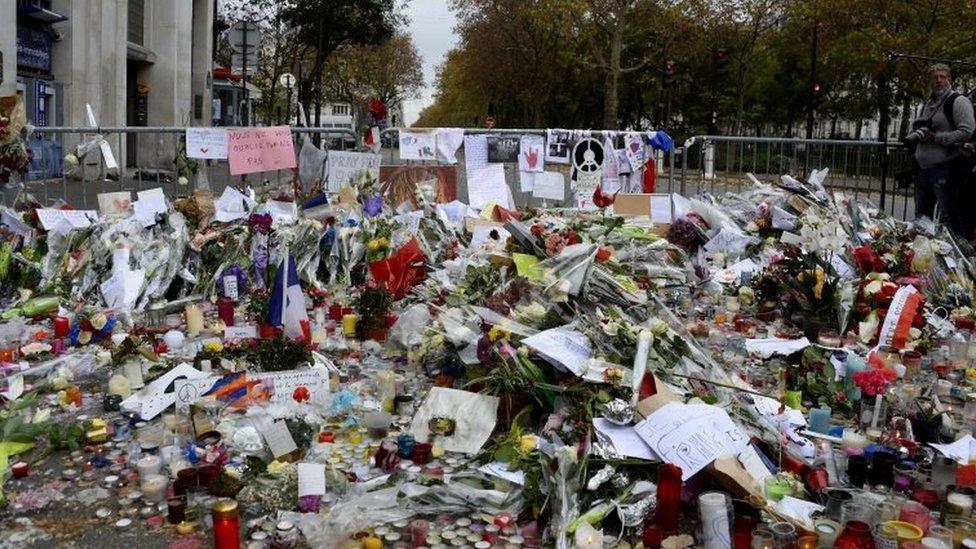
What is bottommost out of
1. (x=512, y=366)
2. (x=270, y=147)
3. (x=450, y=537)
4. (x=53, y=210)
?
(x=450, y=537)

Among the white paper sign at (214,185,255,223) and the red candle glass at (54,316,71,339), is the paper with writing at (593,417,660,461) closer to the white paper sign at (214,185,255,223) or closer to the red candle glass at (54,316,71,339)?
the red candle glass at (54,316,71,339)

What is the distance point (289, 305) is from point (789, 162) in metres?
8.14

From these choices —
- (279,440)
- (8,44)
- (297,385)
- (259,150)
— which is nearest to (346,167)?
(259,150)

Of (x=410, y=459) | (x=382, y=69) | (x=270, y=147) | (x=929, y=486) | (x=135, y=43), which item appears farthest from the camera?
(x=382, y=69)

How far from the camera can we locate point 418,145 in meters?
10.1

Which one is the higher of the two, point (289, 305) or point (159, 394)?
point (289, 305)

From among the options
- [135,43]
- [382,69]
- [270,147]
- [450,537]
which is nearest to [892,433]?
[450,537]

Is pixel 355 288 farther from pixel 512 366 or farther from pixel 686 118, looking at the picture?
pixel 686 118

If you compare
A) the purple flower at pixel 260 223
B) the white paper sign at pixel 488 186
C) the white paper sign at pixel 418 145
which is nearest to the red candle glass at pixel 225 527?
the purple flower at pixel 260 223

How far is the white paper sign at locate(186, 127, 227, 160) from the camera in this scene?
8742 mm

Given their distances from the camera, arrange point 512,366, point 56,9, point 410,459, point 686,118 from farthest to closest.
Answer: point 686,118 → point 56,9 → point 512,366 → point 410,459

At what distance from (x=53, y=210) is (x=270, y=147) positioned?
213 cm

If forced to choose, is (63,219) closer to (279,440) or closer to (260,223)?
(260,223)

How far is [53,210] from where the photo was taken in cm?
787
